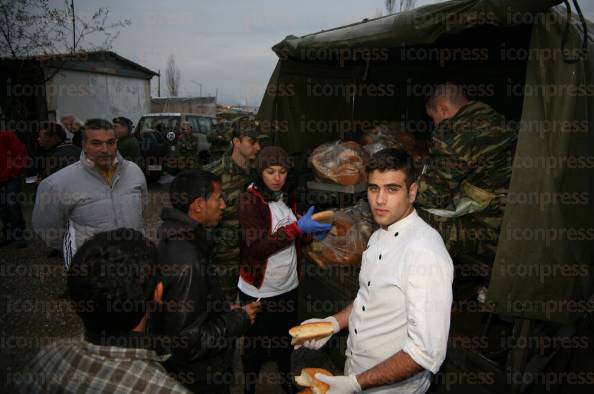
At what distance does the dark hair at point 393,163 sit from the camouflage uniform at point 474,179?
1.06 metres

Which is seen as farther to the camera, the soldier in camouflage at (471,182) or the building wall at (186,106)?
the building wall at (186,106)

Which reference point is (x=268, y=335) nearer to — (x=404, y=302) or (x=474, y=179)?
(x=404, y=302)

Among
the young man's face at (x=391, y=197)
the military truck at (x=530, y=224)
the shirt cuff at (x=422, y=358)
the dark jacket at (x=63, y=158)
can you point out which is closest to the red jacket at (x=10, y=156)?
the dark jacket at (x=63, y=158)

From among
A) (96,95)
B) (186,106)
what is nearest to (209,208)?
(96,95)

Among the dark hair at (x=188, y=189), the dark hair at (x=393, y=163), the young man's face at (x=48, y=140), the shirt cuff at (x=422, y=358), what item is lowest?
the shirt cuff at (x=422, y=358)

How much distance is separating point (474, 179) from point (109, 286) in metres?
2.52

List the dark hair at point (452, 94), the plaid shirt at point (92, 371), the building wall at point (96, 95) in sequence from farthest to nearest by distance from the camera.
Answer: the building wall at point (96, 95) < the dark hair at point (452, 94) < the plaid shirt at point (92, 371)

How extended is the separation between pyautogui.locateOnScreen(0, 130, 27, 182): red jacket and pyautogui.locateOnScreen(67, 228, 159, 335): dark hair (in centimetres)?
606

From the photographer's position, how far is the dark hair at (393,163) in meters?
1.69

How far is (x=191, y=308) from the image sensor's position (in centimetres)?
171

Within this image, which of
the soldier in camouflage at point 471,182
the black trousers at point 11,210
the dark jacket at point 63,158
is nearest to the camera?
the soldier in camouflage at point 471,182

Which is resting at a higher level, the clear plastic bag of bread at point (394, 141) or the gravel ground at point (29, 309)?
the clear plastic bag of bread at point (394, 141)

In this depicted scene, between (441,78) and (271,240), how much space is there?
378 cm

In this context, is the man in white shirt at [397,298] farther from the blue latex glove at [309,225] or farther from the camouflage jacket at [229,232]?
the camouflage jacket at [229,232]
